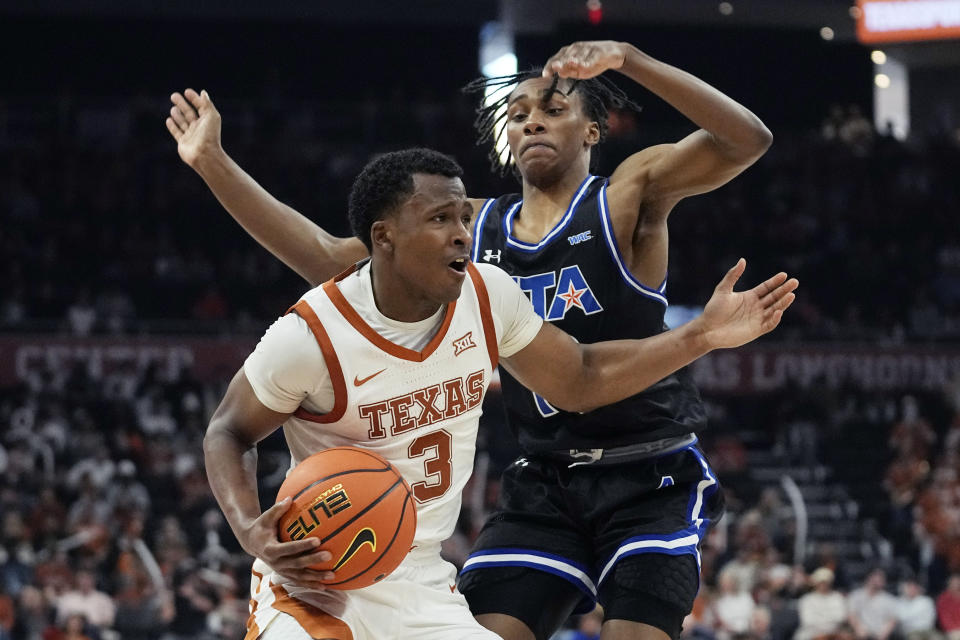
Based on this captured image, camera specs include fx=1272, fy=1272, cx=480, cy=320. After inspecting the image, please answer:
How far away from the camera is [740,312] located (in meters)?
4.04

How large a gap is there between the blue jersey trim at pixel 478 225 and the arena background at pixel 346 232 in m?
6.95

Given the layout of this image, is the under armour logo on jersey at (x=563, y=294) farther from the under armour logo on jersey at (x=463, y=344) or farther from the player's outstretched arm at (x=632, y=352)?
the under armour logo on jersey at (x=463, y=344)

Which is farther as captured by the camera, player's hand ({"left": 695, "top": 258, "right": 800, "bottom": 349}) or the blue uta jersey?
the blue uta jersey

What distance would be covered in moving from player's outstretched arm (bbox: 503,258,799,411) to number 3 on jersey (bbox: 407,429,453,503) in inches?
15.3

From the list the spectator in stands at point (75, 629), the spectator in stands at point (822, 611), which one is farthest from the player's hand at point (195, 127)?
the spectator in stands at point (822, 611)

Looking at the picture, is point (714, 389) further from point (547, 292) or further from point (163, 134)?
point (547, 292)

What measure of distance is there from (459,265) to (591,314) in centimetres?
74

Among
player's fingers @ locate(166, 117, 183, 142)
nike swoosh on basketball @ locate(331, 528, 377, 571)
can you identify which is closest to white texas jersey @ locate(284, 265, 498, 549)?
nike swoosh on basketball @ locate(331, 528, 377, 571)

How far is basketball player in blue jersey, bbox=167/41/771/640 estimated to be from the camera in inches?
166

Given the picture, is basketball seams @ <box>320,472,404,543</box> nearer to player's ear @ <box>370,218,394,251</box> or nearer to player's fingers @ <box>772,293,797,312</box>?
player's ear @ <box>370,218,394,251</box>

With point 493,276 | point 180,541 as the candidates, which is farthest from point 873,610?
point 493,276

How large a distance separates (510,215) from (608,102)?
0.71m

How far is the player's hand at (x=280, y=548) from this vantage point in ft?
11.0

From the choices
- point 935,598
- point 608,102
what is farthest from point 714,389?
point 608,102
